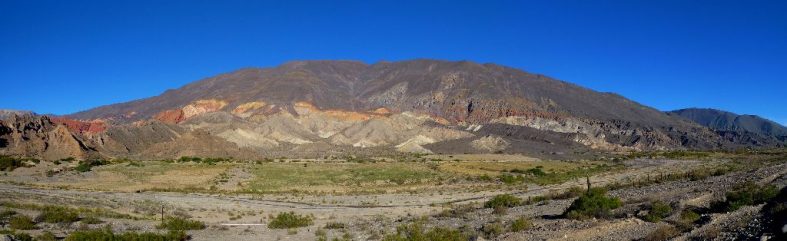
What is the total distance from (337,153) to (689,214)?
10362 cm

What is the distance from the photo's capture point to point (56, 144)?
297ft

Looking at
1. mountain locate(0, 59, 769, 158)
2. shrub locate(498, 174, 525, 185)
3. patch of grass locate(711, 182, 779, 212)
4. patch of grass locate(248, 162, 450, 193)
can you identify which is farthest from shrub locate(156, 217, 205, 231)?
mountain locate(0, 59, 769, 158)

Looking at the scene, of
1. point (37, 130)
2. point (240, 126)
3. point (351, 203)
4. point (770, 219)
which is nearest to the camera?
point (770, 219)

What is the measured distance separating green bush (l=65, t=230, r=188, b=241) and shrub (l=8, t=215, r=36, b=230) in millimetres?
2845

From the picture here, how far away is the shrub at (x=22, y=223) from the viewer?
70.7 ft

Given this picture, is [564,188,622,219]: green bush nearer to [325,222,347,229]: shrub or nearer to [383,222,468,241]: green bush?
[383,222,468,241]: green bush

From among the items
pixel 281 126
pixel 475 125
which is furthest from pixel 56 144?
pixel 475 125

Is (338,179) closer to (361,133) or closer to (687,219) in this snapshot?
(687,219)

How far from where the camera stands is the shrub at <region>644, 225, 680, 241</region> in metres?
15.9

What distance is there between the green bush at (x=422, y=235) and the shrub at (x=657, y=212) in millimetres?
6282

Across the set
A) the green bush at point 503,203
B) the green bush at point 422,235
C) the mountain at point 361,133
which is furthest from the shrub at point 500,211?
the mountain at point 361,133

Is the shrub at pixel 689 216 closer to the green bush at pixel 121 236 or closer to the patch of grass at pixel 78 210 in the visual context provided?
the green bush at pixel 121 236

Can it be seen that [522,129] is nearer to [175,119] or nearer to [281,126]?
[281,126]

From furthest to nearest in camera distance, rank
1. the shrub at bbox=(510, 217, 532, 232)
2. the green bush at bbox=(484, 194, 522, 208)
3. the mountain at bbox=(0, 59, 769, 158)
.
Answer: the mountain at bbox=(0, 59, 769, 158) → the green bush at bbox=(484, 194, 522, 208) → the shrub at bbox=(510, 217, 532, 232)
